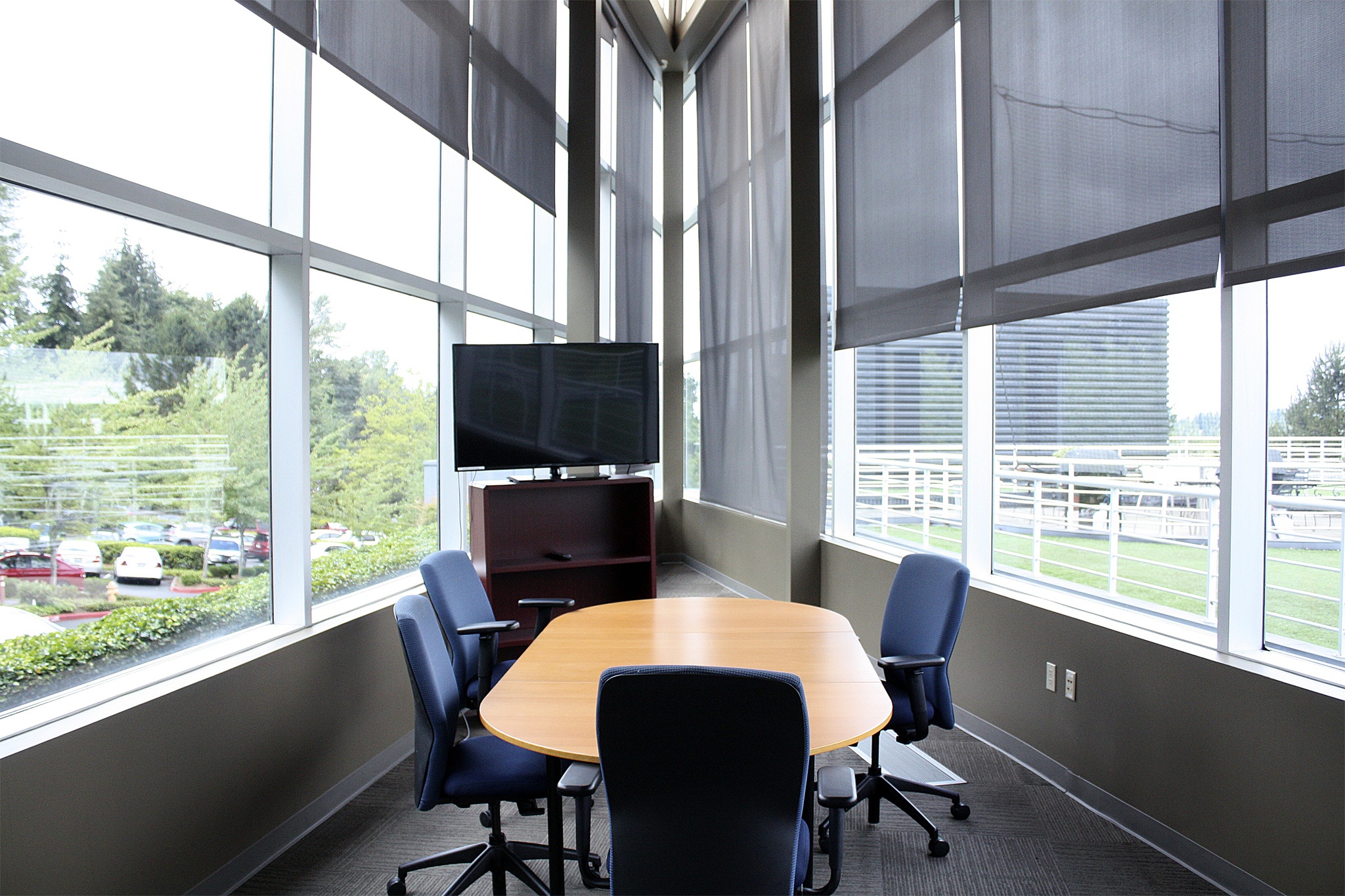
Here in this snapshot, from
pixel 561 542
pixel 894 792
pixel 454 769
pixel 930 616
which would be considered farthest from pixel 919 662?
pixel 561 542

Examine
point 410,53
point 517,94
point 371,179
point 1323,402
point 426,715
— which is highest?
point 517,94

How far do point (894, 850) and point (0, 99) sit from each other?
11.8ft

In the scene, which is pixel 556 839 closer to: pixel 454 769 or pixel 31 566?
pixel 454 769

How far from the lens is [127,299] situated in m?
2.19

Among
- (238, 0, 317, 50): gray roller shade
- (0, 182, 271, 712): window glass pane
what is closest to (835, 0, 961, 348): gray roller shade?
(238, 0, 317, 50): gray roller shade

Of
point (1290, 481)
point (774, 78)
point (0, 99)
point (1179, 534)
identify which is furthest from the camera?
point (774, 78)

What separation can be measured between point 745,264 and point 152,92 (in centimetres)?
455

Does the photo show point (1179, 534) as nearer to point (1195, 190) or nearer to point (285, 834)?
point (1195, 190)

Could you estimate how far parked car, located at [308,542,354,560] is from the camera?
2.96 metres

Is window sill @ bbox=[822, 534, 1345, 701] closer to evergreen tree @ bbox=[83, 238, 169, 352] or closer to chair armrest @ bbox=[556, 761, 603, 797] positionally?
chair armrest @ bbox=[556, 761, 603, 797]

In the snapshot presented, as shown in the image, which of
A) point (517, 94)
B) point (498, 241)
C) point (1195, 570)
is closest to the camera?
point (1195, 570)

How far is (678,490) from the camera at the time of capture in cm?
794

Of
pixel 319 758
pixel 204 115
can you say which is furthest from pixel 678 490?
pixel 204 115

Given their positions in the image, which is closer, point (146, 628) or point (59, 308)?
point (59, 308)
